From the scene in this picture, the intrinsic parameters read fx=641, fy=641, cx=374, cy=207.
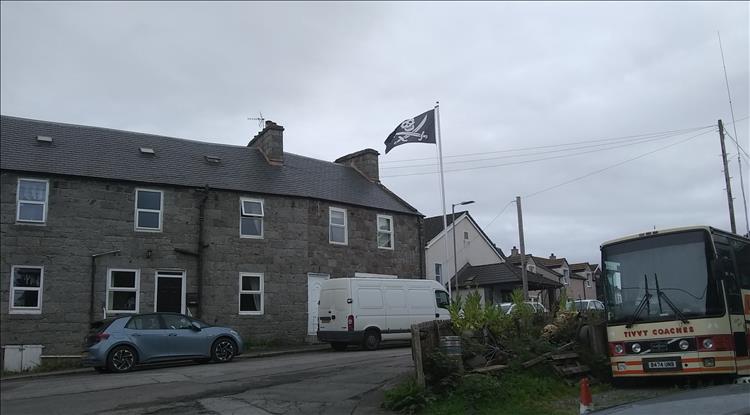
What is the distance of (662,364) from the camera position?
10.9 meters

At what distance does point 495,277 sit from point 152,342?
2515 centimetres

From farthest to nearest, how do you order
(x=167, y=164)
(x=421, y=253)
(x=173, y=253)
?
(x=421, y=253) → (x=167, y=164) → (x=173, y=253)

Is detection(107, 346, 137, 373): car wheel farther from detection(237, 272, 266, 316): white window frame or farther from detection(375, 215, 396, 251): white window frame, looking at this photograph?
detection(375, 215, 396, 251): white window frame

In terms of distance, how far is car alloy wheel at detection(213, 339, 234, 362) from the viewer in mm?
18000

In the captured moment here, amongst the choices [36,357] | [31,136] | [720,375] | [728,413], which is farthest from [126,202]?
[728,413]

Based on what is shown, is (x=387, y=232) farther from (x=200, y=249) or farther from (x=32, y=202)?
(x=32, y=202)

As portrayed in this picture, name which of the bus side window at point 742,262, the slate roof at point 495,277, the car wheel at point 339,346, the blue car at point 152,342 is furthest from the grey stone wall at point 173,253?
the bus side window at point 742,262

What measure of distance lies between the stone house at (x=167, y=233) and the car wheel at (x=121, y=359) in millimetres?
4107

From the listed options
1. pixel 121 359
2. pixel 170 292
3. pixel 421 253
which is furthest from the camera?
pixel 421 253

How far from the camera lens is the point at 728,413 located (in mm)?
4023

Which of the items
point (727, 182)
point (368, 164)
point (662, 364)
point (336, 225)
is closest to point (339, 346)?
point (336, 225)

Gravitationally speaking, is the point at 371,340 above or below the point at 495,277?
below

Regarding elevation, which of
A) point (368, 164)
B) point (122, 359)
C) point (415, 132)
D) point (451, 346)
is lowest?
point (122, 359)

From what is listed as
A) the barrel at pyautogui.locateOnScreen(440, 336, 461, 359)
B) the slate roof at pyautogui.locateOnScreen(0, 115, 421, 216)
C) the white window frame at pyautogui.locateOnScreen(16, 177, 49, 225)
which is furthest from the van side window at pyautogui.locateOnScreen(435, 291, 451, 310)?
the white window frame at pyautogui.locateOnScreen(16, 177, 49, 225)
